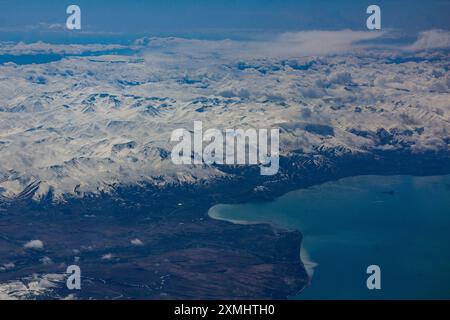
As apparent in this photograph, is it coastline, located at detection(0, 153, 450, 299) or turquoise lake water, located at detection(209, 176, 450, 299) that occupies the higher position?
turquoise lake water, located at detection(209, 176, 450, 299)

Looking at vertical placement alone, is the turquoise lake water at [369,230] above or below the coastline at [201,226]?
above

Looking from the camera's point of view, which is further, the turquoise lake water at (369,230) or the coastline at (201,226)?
the coastline at (201,226)

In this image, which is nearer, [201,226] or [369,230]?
[369,230]

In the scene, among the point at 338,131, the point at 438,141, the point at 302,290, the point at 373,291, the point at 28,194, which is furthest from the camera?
the point at 338,131

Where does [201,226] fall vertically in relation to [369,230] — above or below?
below

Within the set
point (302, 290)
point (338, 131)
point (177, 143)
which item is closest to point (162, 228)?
point (302, 290)
